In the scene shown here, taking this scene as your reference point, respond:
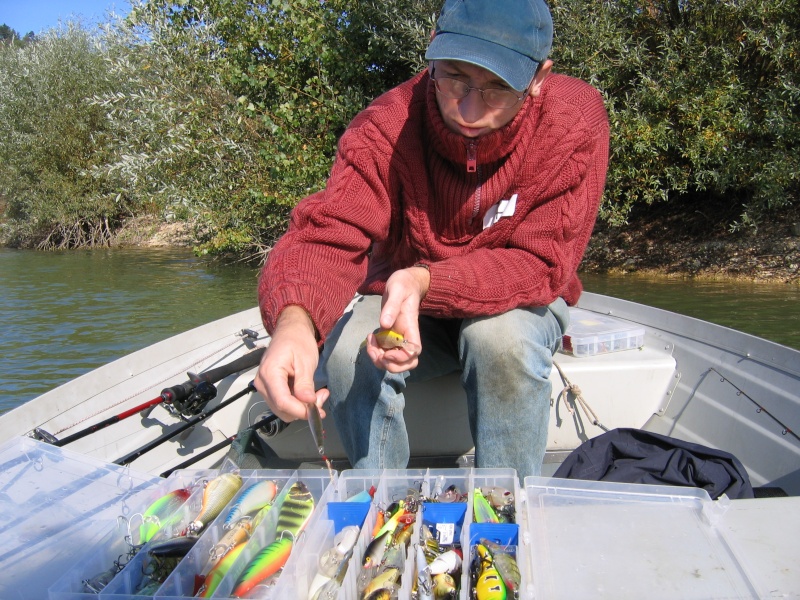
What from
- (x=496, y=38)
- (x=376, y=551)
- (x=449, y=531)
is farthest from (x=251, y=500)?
(x=496, y=38)

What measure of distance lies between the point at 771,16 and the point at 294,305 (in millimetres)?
7888

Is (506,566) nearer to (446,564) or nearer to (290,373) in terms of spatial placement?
(446,564)

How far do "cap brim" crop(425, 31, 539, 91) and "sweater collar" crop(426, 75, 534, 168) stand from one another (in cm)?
15

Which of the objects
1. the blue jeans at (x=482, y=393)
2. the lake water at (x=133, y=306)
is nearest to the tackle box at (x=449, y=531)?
the blue jeans at (x=482, y=393)

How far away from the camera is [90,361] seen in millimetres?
5840

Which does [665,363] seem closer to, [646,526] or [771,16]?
[646,526]

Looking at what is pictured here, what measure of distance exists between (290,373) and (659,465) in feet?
3.47

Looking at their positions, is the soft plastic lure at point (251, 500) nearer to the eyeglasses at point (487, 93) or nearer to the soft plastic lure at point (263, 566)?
the soft plastic lure at point (263, 566)

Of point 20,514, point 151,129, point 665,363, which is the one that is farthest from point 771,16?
point 20,514

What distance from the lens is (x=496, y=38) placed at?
144 centimetres

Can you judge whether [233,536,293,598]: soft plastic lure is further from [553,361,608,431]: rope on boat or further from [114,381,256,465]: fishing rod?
[553,361,608,431]: rope on boat

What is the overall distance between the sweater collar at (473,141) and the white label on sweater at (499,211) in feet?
0.39

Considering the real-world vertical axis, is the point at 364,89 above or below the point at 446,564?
above

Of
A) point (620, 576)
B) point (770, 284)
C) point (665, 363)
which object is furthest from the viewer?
point (770, 284)
